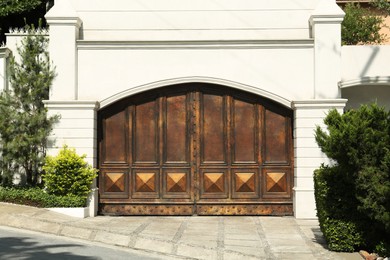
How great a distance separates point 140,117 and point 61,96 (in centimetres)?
193

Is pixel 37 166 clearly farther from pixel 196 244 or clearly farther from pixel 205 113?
pixel 196 244

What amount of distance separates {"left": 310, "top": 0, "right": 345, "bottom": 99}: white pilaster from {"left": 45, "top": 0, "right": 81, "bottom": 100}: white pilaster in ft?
18.7

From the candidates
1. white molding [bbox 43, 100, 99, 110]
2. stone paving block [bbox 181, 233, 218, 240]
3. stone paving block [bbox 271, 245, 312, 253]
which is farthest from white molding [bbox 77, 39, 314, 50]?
stone paving block [bbox 271, 245, 312, 253]

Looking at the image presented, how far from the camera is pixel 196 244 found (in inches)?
440

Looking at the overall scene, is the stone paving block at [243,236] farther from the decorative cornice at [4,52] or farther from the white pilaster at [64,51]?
the decorative cornice at [4,52]

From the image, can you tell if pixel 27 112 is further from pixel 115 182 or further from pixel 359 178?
pixel 359 178

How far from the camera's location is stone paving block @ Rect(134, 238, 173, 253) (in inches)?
441

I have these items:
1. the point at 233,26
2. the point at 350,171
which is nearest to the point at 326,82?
the point at 233,26

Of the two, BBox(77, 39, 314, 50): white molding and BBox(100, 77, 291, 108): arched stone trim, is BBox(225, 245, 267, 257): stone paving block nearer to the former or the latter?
BBox(100, 77, 291, 108): arched stone trim

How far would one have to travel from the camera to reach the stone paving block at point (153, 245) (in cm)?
1120

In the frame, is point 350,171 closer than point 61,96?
Yes

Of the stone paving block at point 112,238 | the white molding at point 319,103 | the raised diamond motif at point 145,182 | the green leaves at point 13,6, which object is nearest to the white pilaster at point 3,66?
the raised diamond motif at point 145,182

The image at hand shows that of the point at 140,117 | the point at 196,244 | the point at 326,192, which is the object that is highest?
the point at 140,117

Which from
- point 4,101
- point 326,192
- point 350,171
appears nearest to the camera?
point 350,171
